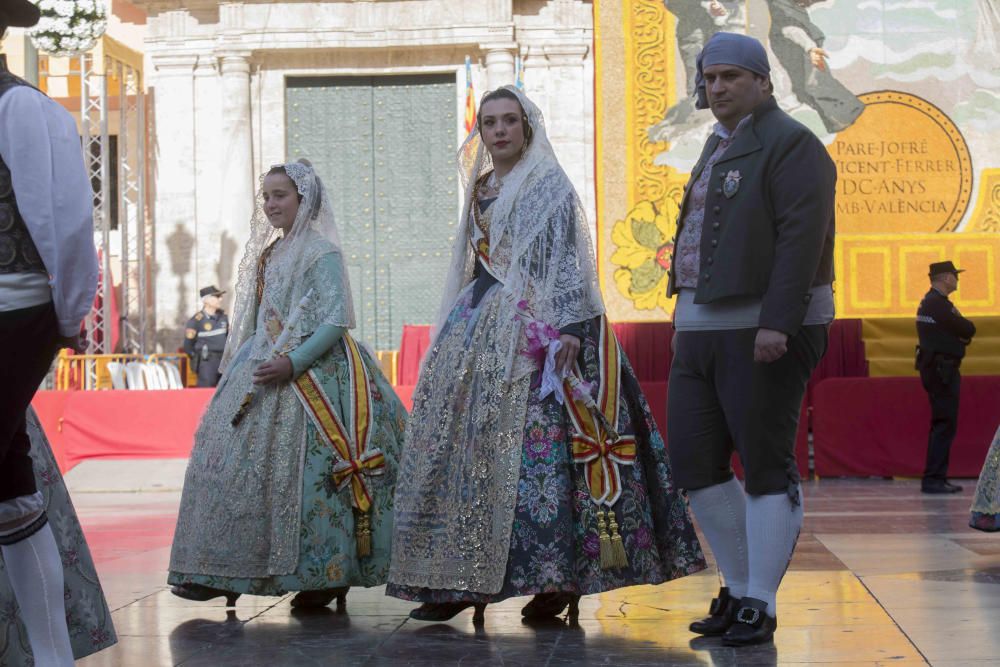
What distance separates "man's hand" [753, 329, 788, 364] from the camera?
3787 millimetres

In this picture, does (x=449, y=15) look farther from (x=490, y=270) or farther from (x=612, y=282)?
(x=490, y=270)

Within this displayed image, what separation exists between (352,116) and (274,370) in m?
11.2

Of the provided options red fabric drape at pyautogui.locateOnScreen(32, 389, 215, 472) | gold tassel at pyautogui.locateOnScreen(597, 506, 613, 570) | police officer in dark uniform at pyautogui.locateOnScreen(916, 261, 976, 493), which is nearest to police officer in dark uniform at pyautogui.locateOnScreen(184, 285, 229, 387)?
red fabric drape at pyautogui.locateOnScreen(32, 389, 215, 472)

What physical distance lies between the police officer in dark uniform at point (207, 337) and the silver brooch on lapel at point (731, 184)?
1003 cm

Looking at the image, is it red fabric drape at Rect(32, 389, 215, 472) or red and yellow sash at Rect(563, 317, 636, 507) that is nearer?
red and yellow sash at Rect(563, 317, 636, 507)

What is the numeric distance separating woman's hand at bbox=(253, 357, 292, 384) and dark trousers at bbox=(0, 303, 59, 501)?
179cm

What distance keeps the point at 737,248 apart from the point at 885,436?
725cm

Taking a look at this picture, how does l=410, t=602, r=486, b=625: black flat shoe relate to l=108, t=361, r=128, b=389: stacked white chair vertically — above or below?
below

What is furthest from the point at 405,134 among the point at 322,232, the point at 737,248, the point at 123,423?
the point at 737,248

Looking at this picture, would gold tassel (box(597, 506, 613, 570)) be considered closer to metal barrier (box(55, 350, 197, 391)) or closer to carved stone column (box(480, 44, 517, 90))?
metal barrier (box(55, 350, 197, 391))

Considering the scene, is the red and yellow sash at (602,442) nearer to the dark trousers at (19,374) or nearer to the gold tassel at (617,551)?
the gold tassel at (617,551)

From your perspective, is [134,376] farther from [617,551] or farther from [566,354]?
[617,551]

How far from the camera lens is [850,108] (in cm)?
1487

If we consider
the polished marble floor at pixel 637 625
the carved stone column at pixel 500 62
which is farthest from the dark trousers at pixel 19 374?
the carved stone column at pixel 500 62
